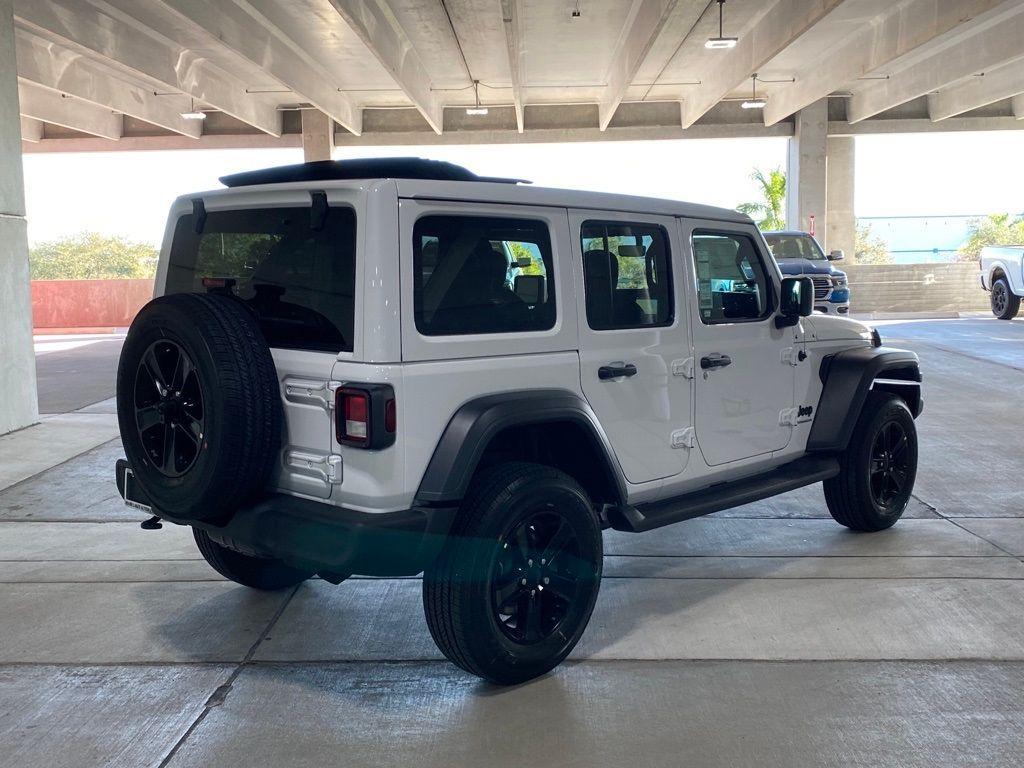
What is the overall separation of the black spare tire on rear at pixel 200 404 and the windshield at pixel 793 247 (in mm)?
15851

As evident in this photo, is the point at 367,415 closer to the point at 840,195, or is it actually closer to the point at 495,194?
the point at 495,194

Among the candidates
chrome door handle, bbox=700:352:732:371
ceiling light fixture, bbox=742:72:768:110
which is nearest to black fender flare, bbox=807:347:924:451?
chrome door handle, bbox=700:352:732:371

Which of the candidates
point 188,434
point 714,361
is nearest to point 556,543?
point 714,361

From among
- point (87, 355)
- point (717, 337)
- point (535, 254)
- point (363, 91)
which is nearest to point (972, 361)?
point (717, 337)

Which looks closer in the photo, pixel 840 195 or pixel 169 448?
pixel 169 448

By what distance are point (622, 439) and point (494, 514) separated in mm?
886

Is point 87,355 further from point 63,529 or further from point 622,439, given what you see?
point 622,439

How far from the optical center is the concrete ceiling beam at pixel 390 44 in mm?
15252

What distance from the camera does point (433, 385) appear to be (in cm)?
352

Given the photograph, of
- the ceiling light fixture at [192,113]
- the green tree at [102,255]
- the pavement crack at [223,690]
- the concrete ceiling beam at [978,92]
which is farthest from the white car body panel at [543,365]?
the green tree at [102,255]

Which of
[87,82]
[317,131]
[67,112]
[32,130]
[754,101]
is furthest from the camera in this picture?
[32,130]

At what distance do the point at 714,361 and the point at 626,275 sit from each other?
2.19 feet

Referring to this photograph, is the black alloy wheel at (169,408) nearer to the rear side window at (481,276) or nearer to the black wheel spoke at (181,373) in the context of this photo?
the black wheel spoke at (181,373)

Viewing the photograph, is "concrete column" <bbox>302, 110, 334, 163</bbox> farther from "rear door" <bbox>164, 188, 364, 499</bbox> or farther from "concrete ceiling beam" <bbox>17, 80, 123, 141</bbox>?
"rear door" <bbox>164, 188, 364, 499</bbox>
